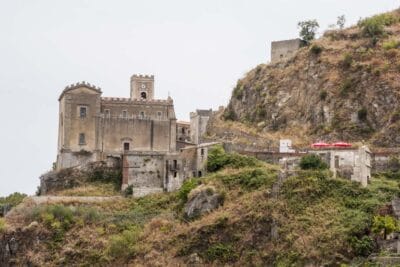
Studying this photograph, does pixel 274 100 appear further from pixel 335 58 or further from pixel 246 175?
pixel 246 175

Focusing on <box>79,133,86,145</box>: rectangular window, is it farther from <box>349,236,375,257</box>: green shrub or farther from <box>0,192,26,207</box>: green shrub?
<box>349,236,375,257</box>: green shrub

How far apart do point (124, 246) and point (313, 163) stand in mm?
11525

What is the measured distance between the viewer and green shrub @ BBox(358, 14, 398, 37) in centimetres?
7700

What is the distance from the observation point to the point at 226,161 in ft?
211

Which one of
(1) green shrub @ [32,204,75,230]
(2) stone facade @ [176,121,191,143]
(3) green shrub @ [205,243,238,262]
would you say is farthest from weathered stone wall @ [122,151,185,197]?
(2) stone facade @ [176,121,191,143]

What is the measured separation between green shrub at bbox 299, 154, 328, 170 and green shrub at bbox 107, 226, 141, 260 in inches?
400

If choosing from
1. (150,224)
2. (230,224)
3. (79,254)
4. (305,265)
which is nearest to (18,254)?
(79,254)

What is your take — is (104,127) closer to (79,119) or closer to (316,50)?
(79,119)

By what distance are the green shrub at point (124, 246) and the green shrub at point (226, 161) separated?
6.88 metres

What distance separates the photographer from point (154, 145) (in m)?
70.1

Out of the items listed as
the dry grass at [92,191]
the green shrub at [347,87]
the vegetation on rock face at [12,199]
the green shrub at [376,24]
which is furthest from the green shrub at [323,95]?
the vegetation on rock face at [12,199]

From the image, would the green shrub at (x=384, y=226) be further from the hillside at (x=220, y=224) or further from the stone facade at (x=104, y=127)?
the stone facade at (x=104, y=127)

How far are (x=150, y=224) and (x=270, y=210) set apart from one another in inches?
285

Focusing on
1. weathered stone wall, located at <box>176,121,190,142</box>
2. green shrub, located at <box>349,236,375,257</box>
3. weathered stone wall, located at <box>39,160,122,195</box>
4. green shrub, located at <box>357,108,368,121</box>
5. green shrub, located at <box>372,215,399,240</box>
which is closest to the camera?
green shrub, located at <box>349,236,375,257</box>
